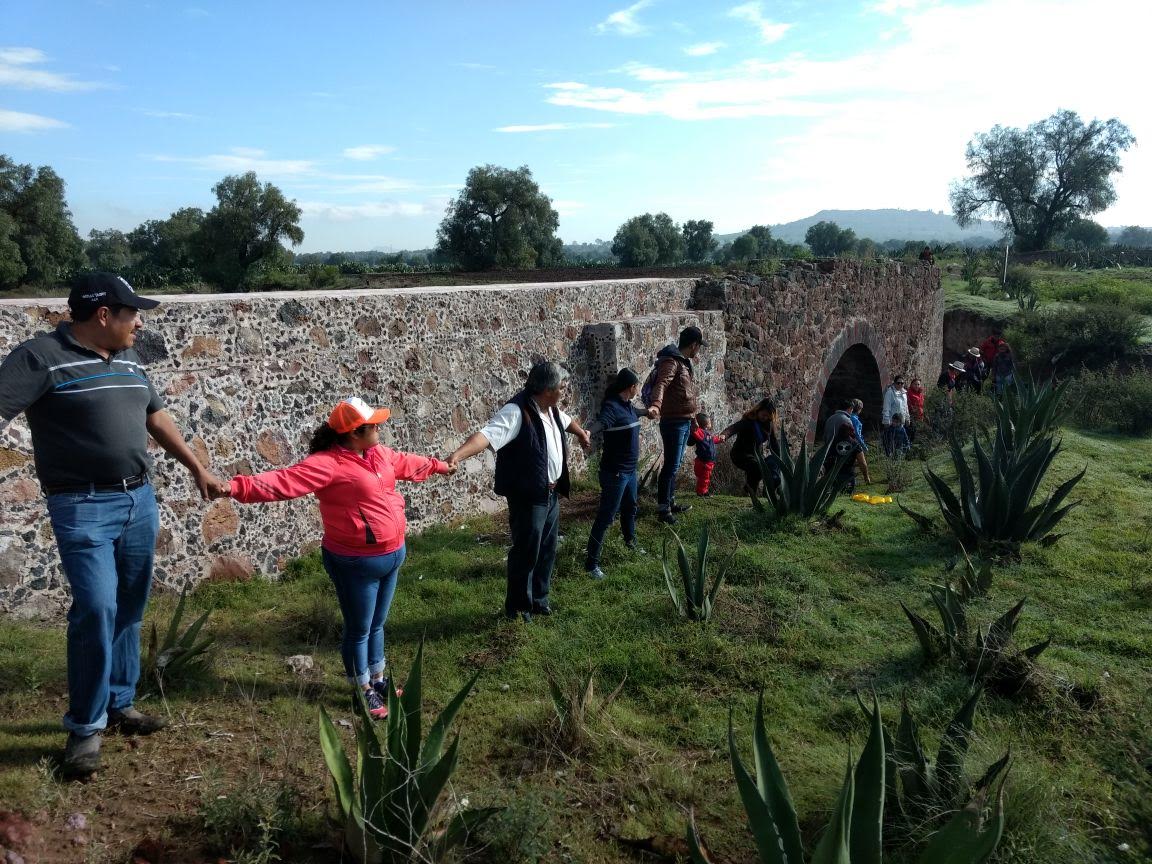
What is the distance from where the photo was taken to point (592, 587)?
17.0ft

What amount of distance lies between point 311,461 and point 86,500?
30.6 inches

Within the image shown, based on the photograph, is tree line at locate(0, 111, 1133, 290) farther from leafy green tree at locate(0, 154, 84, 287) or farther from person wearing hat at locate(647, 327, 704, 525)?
person wearing hat at locate(647, 327, 704, 525)

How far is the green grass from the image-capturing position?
2727 mm

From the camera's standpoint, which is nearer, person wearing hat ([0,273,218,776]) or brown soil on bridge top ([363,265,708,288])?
person wearing hat ([0,273,218,776])

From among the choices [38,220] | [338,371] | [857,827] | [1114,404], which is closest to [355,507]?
[857,827]

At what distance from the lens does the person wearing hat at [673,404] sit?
6344 mm

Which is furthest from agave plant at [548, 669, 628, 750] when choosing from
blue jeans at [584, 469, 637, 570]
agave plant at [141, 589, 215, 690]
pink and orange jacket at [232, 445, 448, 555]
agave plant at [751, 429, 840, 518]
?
agave plant at [751, 429, 840, 518]

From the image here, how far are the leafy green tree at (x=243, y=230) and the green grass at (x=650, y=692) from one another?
31837 millimetres

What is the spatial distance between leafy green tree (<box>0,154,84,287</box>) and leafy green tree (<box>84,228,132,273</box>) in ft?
35.3

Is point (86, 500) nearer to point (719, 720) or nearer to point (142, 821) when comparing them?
point (142, 821)

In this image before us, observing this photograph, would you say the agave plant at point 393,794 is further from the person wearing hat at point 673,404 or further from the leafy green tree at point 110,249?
the leafy green tree at point 110,249

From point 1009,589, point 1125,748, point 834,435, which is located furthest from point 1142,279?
point 1125,748

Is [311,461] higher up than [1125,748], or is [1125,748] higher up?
[311,461]

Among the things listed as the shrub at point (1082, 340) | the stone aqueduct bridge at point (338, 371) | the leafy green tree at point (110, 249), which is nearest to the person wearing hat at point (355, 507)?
the stone aqueduct bridge at point (338, 371)
